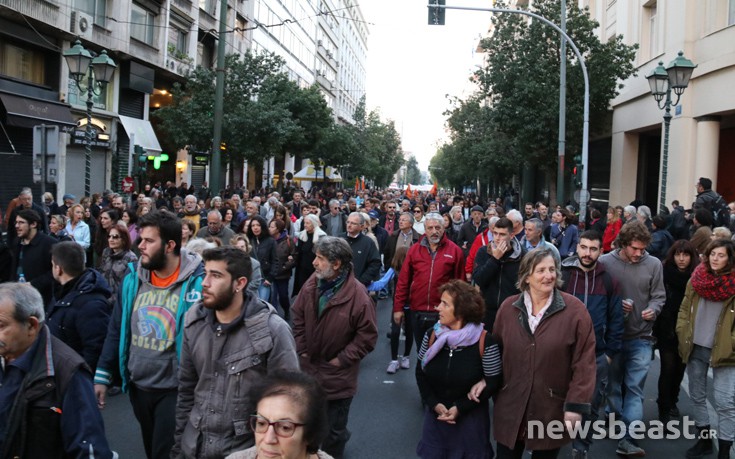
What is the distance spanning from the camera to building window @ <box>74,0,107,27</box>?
2320cm

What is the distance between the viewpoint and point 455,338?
13.6ft

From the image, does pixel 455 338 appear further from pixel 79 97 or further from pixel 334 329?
pixel 79 97

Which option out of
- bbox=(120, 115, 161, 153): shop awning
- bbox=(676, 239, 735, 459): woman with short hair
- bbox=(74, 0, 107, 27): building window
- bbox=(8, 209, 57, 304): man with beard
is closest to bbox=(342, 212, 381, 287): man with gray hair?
bbox=(8, 209, 57, 304): man with beard

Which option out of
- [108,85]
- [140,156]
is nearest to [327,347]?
[140,156]

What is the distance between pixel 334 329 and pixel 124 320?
1.49m

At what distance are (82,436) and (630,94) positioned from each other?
1019 inches

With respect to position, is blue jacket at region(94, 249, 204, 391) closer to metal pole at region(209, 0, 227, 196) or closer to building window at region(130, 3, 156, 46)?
Result: metal pole at region(209, 0, 227, 196)

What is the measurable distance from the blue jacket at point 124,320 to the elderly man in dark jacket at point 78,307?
0.28 m

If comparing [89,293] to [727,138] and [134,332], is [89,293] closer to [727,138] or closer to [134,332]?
[134,332]

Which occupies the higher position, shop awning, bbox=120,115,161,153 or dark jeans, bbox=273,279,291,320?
shop awning, bbox=120,115,161,153

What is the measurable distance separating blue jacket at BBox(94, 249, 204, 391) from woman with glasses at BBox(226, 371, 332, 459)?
1.99m

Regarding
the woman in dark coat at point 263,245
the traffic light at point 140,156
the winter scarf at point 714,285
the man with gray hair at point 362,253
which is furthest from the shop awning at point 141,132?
the winter scarf at point 714,285

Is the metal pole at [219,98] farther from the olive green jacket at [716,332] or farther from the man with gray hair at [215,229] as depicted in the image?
the olive green jacket at [716,332]

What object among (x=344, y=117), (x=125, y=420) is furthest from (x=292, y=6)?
(x=125, y=420)
